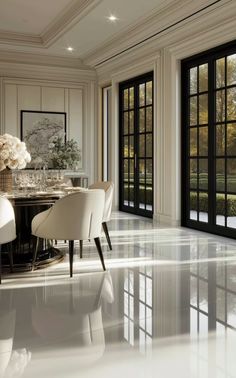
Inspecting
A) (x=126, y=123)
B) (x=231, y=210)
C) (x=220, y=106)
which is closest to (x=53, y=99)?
(x=126, y=123)

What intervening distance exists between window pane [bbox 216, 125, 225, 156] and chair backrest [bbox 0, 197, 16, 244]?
3.59 meters

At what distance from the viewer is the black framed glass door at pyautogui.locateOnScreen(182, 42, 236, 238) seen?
6.16 m

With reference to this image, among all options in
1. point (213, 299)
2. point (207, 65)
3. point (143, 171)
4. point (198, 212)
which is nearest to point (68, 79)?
point (143, 171)

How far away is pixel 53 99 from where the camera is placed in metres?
10.0

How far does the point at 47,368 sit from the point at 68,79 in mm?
8712

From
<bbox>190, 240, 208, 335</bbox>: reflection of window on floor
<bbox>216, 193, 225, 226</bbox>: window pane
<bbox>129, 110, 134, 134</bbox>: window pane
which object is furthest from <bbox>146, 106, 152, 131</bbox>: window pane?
<bbox>190, 240, 208, 335</bbox>: reflection of window on floor

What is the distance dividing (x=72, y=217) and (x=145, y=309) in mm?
1252

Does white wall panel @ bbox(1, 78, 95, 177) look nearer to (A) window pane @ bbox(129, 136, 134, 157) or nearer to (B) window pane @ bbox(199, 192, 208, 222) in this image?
(A) window pane @ bbox(129, 136, 134, 157)

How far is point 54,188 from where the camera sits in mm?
5148

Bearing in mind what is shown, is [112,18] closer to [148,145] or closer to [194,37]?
[194,37]

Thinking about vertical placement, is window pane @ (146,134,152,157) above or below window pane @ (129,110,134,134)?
below

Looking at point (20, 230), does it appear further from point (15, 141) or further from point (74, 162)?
point (74, 162)

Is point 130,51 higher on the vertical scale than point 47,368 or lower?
higher

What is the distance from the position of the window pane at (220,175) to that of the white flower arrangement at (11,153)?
315 centimetres
